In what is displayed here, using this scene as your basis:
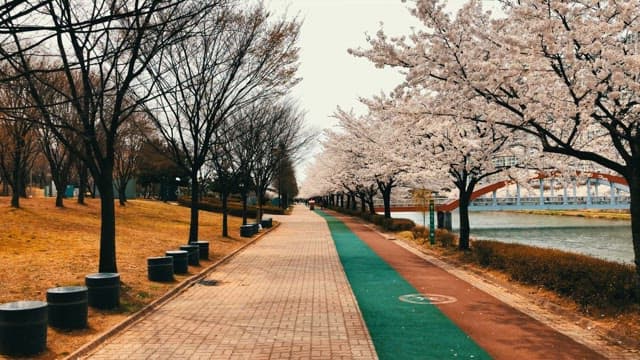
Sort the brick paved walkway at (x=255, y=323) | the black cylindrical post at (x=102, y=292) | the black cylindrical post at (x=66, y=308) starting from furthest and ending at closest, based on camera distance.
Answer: the black cylindrical post at (x=102, y=292) → the black cylindrical post at (x=66, y=308) → the brick paved walkway at (x=255, y=323)

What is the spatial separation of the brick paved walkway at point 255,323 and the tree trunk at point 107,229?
5.87ft

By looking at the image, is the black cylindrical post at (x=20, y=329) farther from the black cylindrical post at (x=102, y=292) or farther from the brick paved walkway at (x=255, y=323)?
the black cylindrical post at (x=102, y=292)

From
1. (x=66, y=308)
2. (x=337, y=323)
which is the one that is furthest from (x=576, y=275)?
(x=66, y=308)

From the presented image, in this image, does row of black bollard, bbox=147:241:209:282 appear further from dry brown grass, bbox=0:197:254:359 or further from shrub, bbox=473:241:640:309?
shrub, bbox=473:241:640:309

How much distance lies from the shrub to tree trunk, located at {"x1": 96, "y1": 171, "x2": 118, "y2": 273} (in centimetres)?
964

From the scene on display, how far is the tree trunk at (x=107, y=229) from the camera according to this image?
12.0m

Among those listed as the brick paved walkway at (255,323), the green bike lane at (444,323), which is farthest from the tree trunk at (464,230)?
the brick paved walkway at (255,323)

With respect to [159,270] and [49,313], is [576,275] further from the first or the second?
[49,313]

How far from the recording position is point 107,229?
479 inches

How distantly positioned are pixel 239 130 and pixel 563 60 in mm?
24038

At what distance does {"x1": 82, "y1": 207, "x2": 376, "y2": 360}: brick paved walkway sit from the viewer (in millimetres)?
7355

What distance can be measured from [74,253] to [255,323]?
9.99 m

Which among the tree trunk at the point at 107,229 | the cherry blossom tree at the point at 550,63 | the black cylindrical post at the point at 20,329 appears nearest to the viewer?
the black cylindrical post at the point at 20,329

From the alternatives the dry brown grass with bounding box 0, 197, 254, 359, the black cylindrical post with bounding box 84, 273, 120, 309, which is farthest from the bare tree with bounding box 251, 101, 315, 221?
the black cylindrical post with bounding box 84, 273, 120, 309
